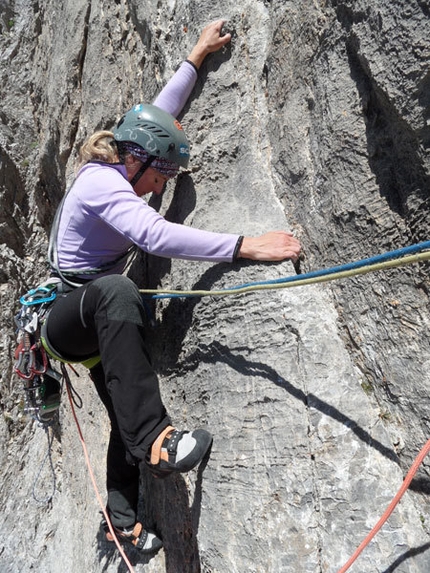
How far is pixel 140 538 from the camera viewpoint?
3.83 m

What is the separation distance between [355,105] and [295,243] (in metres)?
0.91

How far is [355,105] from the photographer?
314 centimetres

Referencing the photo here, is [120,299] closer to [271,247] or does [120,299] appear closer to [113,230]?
[113,230]

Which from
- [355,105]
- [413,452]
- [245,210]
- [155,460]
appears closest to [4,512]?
[155,460]

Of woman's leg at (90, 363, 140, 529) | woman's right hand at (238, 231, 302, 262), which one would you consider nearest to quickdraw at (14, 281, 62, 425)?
woman's leg at (90, 363, 140, 529)

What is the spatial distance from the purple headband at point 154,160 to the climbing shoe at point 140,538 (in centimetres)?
258

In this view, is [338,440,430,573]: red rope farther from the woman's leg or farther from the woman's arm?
the woman's arm

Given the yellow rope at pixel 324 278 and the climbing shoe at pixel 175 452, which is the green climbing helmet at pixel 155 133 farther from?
the climbing shoe at pixel 175 452

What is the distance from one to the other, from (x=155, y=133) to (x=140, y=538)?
2870 millimetres

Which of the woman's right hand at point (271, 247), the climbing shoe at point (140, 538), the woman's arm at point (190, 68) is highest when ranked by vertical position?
the woman's arm at point (190, 68)

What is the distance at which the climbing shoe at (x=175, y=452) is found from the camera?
308cm

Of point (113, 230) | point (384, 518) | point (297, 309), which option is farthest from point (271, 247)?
point (384, 518)

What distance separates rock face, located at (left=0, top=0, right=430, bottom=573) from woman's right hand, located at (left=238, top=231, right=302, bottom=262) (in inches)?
3.0

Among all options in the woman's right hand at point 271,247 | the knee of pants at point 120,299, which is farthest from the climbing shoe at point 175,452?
the woman's right hand at point 271,247
